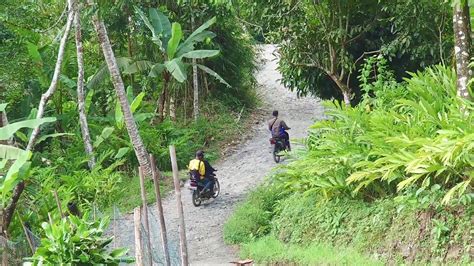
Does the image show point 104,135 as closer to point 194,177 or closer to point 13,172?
point 194,177

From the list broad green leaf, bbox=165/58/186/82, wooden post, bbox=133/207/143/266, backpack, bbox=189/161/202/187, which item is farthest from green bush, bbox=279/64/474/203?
broad green leaf, bbox=165/58/186/82

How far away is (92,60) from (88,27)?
1.95 meters

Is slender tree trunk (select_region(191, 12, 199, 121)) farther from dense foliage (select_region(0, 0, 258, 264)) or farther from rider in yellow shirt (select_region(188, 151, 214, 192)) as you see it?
rider in yellow shirt (select_region(188, 151, 214, 192))

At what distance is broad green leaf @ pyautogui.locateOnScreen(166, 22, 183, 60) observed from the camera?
1374 centimetres

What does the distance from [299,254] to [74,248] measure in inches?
152

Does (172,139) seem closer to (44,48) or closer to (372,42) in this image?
(44,48)

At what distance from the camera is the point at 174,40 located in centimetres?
1396

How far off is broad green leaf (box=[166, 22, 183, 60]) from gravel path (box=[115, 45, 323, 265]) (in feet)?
6.78

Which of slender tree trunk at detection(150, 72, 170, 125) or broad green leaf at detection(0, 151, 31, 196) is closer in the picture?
broad green leaf at detection(0, 151, 31, 196)

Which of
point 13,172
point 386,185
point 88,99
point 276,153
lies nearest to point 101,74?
point 88,99

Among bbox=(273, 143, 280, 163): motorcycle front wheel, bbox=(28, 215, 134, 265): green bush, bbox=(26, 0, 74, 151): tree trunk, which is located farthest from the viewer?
bbox=(273, 143, 280, 163): motorcycle front wheel

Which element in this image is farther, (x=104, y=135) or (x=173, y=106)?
(x=173, y=106)

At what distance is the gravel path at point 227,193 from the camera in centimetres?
1055

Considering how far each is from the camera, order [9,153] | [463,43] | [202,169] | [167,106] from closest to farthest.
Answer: [463,43], [9,153], [202,169], [167,106]
